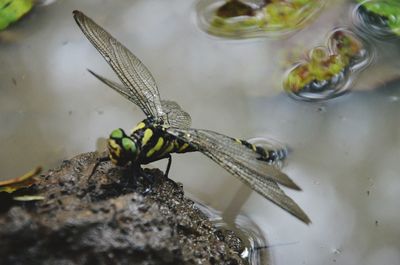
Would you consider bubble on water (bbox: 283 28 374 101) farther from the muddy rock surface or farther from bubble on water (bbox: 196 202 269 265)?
the muddy rock surface

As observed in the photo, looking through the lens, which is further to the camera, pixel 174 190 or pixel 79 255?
pixel 174 190

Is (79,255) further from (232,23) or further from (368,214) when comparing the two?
(232,23)

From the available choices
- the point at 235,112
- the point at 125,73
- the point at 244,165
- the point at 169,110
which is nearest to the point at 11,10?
the point at 125,73

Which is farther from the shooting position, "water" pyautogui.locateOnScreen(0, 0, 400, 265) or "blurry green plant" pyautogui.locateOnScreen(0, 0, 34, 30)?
"blurry green plant" pyautogui.locateOnScreen(0, 0, 34, 30)

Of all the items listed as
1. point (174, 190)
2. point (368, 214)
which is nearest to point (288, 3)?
point (368, 214)

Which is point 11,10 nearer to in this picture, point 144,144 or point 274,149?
point 144,144

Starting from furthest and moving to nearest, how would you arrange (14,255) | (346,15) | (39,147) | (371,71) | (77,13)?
(346,15), (371,71), (39,147), (77,13), (14,255)

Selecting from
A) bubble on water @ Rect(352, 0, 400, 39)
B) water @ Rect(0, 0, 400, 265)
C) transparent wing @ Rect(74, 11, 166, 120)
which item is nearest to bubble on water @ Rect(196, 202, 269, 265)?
water @ Rect(0, 0, 400, 265)
